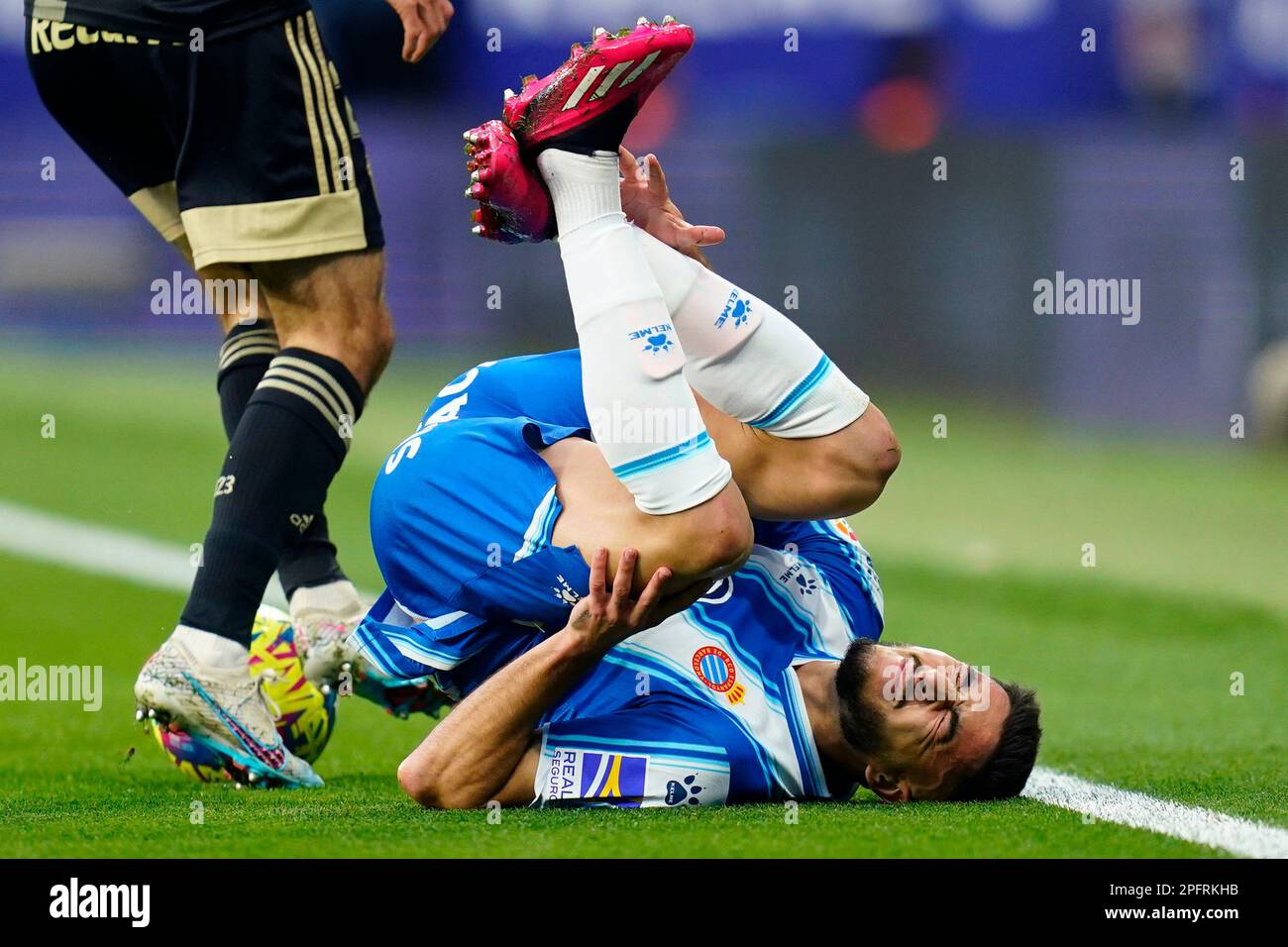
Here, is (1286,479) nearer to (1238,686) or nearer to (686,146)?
(686,146)

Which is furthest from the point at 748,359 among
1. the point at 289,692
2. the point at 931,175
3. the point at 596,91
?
the point at 931,175

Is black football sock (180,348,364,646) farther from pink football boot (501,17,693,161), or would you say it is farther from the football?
pink football boot (501,17,693,161)

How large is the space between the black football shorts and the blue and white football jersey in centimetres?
47

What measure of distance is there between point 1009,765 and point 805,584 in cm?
52

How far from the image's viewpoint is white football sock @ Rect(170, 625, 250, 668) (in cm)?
315

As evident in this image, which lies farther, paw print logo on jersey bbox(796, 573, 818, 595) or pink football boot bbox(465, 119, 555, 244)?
paw print logo on jersey bbox(796, 573, 818, 595)

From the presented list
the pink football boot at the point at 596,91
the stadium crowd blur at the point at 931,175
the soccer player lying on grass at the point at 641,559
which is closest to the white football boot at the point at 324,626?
the soccer player lying on grass at the point at 641,559

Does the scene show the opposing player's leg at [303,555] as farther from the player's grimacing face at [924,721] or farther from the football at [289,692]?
the player's grimacing face at [924,721]

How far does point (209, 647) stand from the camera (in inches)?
124

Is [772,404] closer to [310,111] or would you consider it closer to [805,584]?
[805,584]

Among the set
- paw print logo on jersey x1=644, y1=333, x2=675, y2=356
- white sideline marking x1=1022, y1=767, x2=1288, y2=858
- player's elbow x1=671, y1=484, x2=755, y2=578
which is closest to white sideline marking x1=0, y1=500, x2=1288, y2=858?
white sideline marking x1=1022, y1=767, x2=1288, y2=858

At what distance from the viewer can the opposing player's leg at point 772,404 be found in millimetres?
3016

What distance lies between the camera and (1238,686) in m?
4.82

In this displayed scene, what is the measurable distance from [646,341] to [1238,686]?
273 cm
